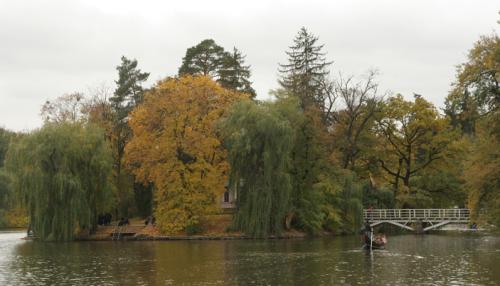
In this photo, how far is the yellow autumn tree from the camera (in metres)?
56.1

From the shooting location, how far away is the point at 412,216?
66.5 metres

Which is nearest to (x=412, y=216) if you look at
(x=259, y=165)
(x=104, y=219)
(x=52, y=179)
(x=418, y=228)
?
(x=418, y=228)

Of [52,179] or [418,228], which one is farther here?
[418,228]

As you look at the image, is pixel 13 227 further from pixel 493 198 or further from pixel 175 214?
pixel 493 198

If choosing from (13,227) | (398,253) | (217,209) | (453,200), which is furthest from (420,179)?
(13,227)

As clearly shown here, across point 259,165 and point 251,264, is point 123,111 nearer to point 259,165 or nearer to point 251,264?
point 259,165

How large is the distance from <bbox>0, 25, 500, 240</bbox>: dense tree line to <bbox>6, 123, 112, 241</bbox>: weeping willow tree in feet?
0.30

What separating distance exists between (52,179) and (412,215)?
1427 inches

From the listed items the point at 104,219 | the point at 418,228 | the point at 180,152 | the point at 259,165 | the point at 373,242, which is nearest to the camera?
the point at 373,242

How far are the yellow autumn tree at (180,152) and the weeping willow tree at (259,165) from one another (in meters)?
2.35

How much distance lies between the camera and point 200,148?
56.6 meters

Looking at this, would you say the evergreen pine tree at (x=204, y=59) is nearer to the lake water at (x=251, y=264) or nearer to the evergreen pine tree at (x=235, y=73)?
the evergreen pine tree at (x=235, y=73)

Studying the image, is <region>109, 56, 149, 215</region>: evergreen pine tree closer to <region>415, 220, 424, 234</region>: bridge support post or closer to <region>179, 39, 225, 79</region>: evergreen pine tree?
<region>179, 39, 225, 79</region>: evergreen pine tree

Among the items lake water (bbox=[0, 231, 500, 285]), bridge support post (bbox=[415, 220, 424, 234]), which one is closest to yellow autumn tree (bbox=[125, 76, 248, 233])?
lake water (bbox=[0, 231, 500, 285])
